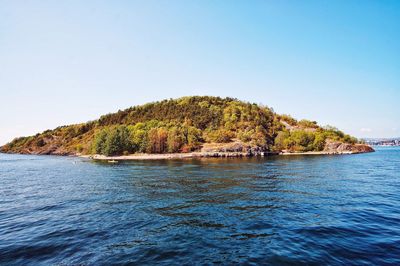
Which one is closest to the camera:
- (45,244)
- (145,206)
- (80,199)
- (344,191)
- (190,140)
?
(45,244)

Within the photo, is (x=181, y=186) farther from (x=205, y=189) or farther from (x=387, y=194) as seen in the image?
(x=387, y=194)

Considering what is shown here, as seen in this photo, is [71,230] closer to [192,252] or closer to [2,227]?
[2,227]

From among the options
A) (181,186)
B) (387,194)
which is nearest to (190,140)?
(181,186)

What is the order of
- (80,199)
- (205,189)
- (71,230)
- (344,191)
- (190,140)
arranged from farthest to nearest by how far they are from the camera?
(190,140)
(205,189)
(344,191)
(80,199)
(71,230)

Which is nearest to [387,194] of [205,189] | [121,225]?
[205,189]

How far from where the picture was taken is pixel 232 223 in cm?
2391

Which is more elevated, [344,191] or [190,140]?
[190,140]

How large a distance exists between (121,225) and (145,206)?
732cm

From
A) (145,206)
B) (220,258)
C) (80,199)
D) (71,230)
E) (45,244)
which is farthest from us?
(80,199)

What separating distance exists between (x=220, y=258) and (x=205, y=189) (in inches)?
985

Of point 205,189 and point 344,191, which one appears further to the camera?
point 205,189

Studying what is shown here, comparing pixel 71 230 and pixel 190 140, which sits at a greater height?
pixel 190 140

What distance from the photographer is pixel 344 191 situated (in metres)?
38.8

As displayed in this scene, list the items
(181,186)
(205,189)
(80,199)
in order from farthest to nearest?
(181,186)
(205,189)
(80,199)
